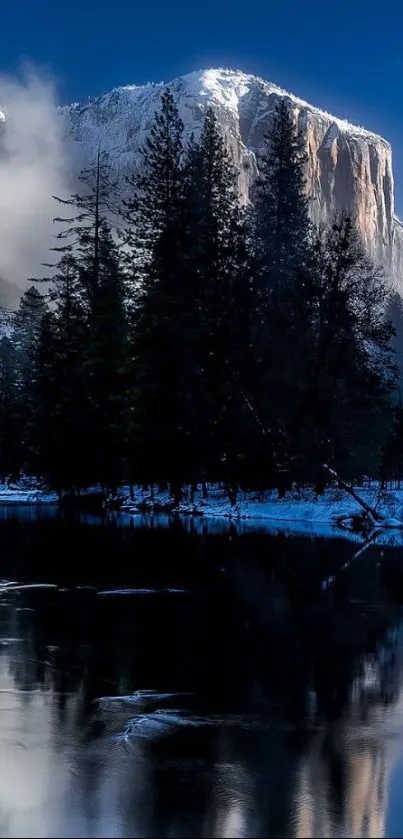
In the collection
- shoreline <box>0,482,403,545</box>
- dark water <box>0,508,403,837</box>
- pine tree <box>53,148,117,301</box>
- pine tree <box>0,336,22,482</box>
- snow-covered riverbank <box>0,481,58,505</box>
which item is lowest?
dark water <box>0,508,403,837</box>

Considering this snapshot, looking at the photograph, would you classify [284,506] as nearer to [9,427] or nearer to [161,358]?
[161,358]

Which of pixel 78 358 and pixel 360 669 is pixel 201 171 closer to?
pixel 78 358

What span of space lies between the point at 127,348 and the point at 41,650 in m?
38.3

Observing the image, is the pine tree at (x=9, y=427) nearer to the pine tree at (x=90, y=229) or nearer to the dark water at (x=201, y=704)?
the pine tree at (x=90, y=229)

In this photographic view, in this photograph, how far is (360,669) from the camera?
12.0 m

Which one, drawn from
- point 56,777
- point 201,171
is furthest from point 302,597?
point 201,171

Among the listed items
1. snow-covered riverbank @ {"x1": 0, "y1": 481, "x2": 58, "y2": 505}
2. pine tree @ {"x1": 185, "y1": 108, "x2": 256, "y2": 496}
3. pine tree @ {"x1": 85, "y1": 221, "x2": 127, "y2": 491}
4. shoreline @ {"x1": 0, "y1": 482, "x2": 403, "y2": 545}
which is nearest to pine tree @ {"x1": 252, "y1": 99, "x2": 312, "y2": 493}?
pine tree @ {"x1": 185, "y1": 108, "x2": 256, "y2": 496}

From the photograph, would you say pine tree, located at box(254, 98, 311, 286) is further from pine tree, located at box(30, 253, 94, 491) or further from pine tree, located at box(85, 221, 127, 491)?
pine tree, located at box(30, 253, 94, 491)

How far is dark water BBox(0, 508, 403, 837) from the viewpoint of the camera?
684cm

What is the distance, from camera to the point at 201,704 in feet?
33.0

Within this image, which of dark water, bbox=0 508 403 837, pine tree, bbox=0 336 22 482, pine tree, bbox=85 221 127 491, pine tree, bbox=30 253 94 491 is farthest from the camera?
pine tree, bbox=0 336 22 482

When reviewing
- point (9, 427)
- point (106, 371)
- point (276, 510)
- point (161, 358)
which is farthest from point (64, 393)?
point (9, 427)

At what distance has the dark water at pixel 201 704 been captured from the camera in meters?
6.84

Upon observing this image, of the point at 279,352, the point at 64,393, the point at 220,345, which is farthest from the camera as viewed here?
the point at 64,393
